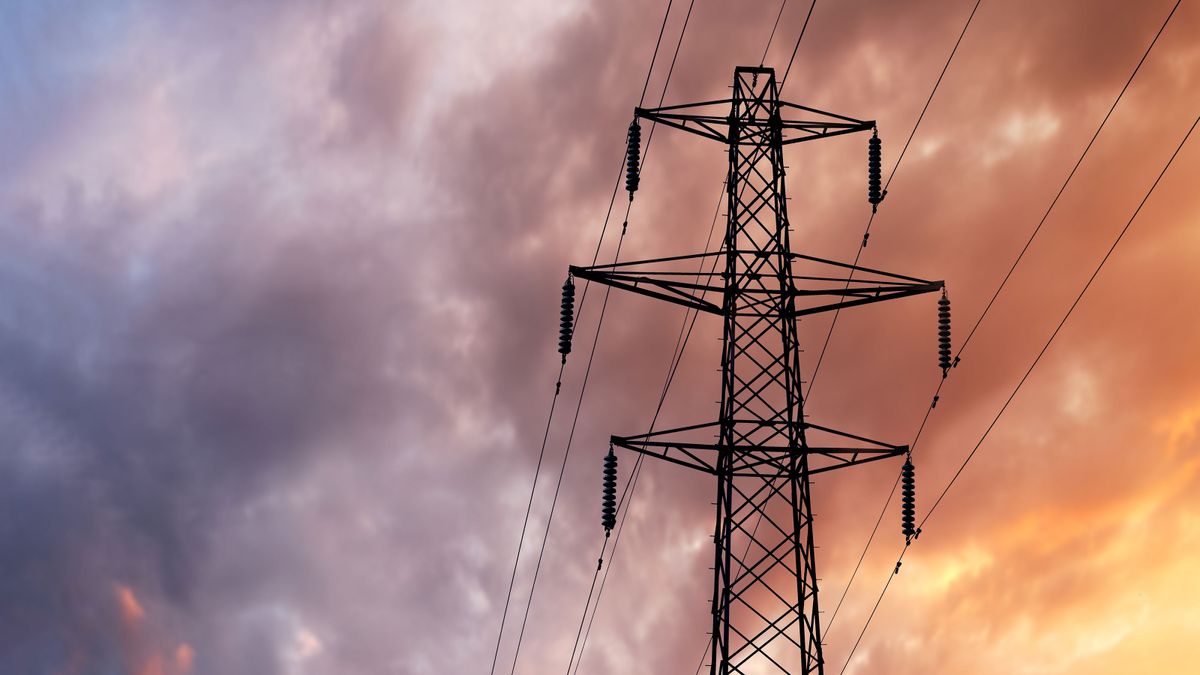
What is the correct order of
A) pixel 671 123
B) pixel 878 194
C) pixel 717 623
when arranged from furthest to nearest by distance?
pixel 878 194 → pixel 671 123 → pixel 717 623

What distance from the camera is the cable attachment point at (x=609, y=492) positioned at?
170 ft

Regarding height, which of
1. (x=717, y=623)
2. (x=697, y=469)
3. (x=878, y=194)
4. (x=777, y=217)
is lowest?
(x=717, y=623)

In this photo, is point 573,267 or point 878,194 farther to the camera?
point 878,194

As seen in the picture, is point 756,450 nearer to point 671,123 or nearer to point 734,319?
point 734,319

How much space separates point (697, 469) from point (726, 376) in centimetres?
294

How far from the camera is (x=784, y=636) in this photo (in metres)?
49.1

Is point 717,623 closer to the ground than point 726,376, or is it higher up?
closer to the ground

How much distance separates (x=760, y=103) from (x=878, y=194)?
5.58 meters

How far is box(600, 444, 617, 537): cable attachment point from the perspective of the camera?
51.8 meters

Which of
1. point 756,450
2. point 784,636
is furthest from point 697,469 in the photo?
point 784,636

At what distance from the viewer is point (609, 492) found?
52219 millimetres

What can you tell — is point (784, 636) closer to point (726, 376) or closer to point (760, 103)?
point (726, 376)

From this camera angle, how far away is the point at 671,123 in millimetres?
51625

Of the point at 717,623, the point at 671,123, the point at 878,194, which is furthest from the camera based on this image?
the point at 878,194
